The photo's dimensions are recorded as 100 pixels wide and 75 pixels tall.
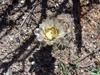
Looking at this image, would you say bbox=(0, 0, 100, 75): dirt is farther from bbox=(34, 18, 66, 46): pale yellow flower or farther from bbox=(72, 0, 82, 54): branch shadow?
bbox=(34, 18, 66, 46): pale yellow flower

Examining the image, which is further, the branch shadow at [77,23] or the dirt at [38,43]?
the branch shadow at [77,23]

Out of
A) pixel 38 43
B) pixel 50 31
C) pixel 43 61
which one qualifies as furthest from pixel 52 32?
pixel 43 61

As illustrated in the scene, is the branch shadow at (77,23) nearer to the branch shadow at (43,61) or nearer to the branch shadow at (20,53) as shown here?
the branch shadow at (43,61)

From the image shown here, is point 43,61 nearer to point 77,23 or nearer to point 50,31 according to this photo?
point 50,31

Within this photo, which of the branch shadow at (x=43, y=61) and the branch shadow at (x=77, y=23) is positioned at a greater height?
the branch shadow at (x=77, y=23)

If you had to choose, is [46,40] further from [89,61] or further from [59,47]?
[89,61]

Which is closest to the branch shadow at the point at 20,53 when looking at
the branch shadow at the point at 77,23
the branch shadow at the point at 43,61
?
the branch shadow at the point at 43,61

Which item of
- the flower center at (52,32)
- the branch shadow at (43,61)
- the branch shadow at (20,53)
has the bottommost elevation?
the branch shadow at (43,61)

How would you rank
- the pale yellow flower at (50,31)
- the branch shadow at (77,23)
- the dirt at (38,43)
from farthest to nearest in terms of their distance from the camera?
the branch shadow at (77,23)
the dirt at (38,43)
the pale yellow flower at (50,31)
